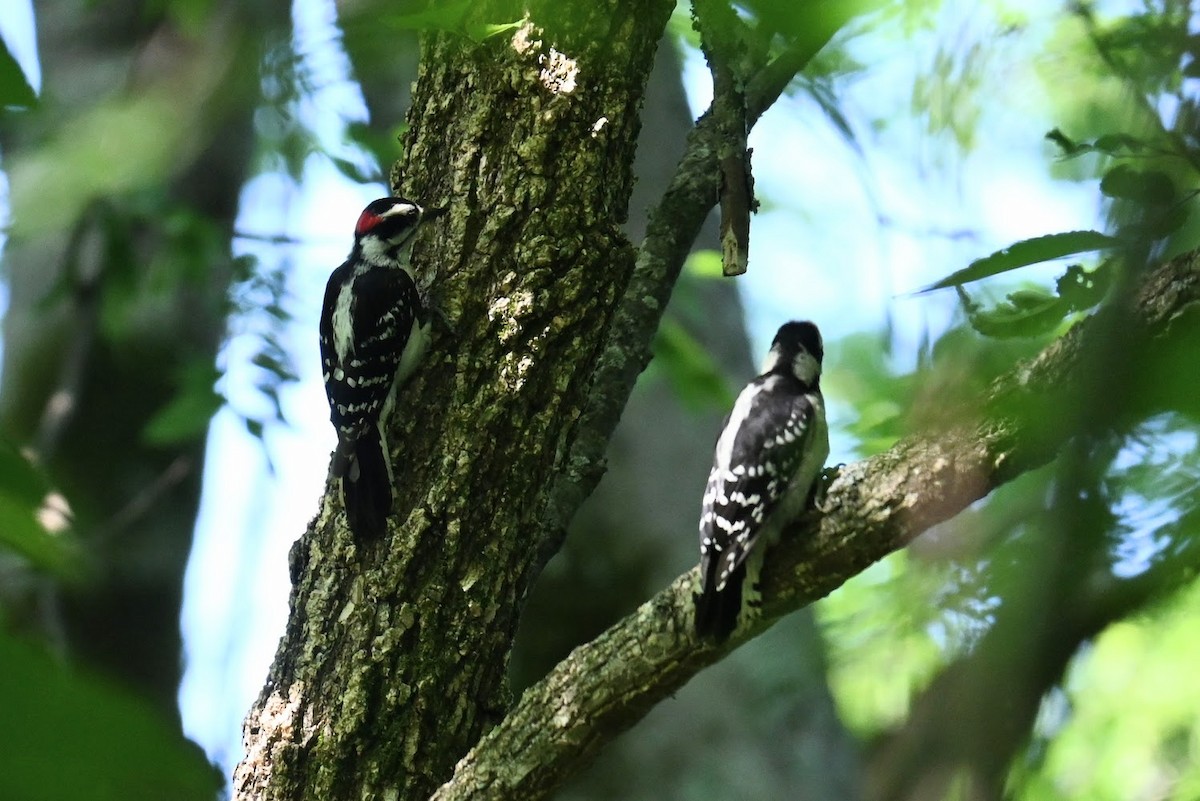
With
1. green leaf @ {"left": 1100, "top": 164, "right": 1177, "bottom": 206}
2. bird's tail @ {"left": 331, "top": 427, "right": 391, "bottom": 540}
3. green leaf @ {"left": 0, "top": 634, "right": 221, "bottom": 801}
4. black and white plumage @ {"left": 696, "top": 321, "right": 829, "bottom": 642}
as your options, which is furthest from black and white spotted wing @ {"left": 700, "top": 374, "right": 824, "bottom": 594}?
green leaf @ {"left": 0, "top": 634, "right": 221, "bottom": 801}

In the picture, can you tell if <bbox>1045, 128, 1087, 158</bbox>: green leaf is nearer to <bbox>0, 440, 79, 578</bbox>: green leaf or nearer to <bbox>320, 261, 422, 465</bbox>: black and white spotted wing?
<bbox>0, 440, 79, 578</bbox>: green leaf

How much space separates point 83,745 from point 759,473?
334cm

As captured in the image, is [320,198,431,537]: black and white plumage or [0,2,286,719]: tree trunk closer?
[320,198,431,537]: black and white plumage

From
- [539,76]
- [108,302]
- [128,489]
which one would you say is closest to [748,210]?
[539,76]

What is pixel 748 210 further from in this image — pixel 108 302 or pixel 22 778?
pixel 108 302

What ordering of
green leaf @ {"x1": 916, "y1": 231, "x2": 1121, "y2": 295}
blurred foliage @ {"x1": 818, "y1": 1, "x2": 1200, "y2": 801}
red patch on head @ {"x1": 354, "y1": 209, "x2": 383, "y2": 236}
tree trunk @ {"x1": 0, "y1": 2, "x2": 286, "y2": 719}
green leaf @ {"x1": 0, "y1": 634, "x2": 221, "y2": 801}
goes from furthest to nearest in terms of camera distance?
tree trunk @ {"x1": 0, "y1": 2, "x2": 286, "y2": 719}
red patch on head @ {"x1": 354, "y1": 209, "x2": 383, "y2": 236}
green leaf @ {"x1": 916, "y1": 231, "x2": 1121, "y2": 295}
blurred foliage @ {"x1": 818, "y1": 1, "x2": 1200, "y2": 801}
green leaf @ {"x1": 0, "y1": 634, "x2": 221, "y2": 801}

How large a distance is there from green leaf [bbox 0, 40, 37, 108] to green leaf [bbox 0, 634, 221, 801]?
1.08 ft

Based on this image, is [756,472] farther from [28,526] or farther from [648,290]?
[28,526]

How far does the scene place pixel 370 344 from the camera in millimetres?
3725

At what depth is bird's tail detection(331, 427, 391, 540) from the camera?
2.85 m

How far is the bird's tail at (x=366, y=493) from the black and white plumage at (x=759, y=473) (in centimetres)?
81

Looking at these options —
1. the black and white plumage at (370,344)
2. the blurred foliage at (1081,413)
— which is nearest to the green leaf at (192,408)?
the black and white plumage at (370,344)

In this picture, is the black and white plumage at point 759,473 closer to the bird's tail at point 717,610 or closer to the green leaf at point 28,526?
the bird's tail at point 717,610

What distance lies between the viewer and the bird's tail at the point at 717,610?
2.59 meters
